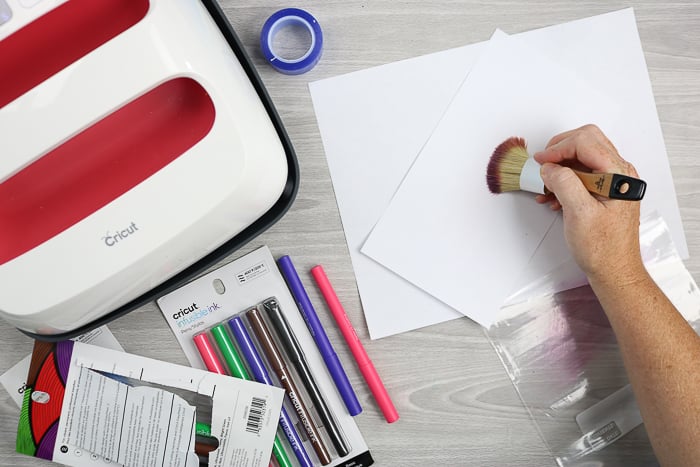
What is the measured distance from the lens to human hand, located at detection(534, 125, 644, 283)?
0.64 metres

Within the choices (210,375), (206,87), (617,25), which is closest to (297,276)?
(210,375)

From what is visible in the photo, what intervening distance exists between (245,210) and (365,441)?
0.35 meters

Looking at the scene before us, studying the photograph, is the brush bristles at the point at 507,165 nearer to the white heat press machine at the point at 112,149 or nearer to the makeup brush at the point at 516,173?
the makeup brush at the point at 516,173

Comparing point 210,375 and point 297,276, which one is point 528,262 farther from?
point 210,375

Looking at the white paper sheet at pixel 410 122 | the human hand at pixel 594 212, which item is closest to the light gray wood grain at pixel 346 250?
the white paper sheet at pixel 410 122

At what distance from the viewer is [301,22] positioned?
2.34ft

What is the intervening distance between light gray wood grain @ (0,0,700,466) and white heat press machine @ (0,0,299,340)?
158mm

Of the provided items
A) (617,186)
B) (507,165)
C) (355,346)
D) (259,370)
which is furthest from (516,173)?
(259,370)

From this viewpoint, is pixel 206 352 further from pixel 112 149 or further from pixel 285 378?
pixel 112 149

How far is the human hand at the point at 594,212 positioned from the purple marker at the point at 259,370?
0.39 m

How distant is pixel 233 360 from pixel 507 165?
41 cm

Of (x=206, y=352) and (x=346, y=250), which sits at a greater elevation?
(x=346, y=250)

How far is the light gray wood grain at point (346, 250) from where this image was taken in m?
0.73

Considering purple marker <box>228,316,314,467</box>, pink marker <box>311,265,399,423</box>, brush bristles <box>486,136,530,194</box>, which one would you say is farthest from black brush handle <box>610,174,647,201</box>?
purple marker <box>228,316,314,467</box>
